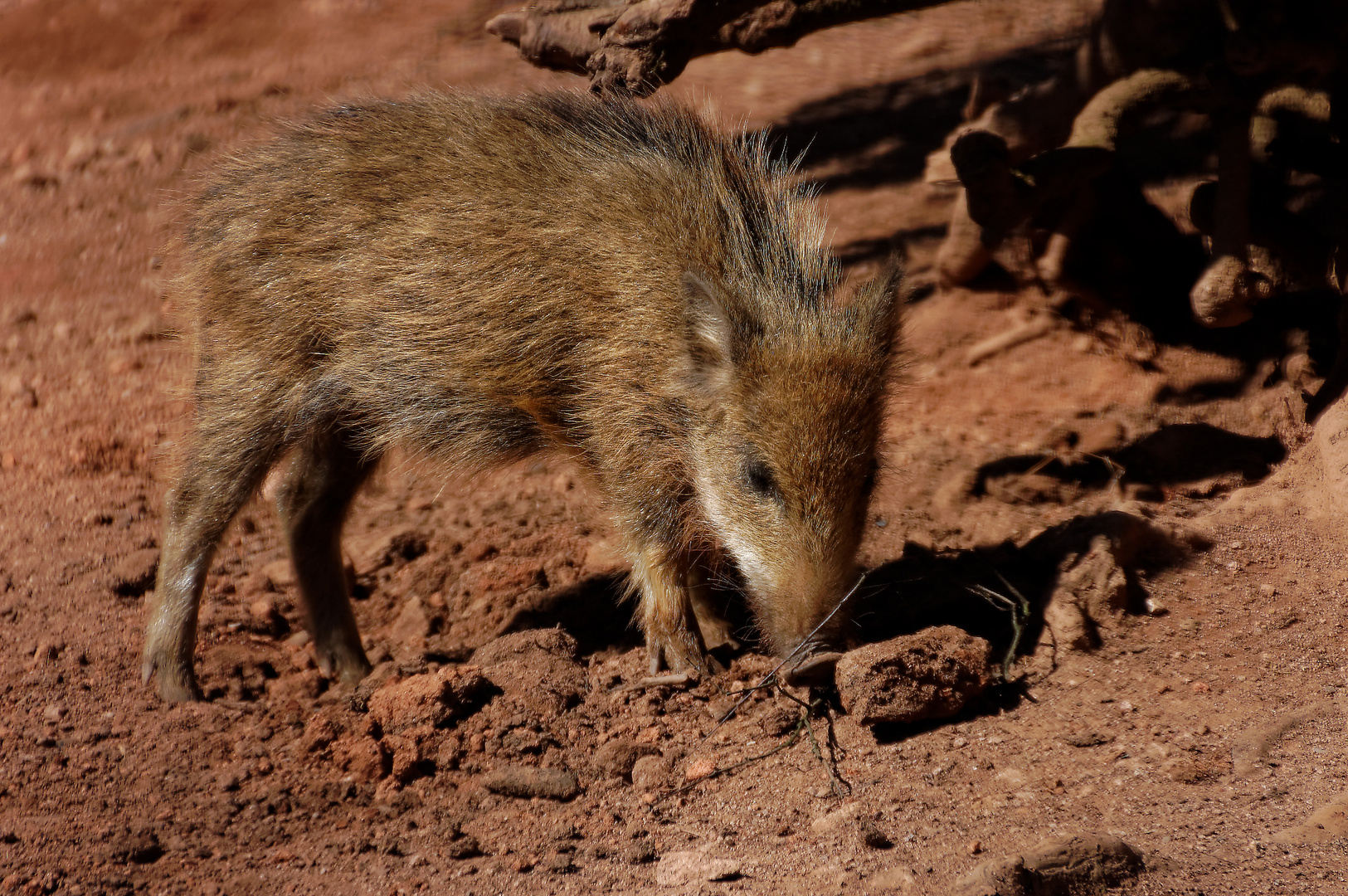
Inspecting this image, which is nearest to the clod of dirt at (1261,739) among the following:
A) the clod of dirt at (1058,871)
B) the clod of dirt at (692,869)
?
the clod of dirt at (1058,871)

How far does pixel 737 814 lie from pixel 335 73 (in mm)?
8951

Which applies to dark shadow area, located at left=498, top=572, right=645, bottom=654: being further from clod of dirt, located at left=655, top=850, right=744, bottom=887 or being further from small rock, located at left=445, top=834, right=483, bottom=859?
clod of dirt, located at left=655, top=850, right=744, bottom=887

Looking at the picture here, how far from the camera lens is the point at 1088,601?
3.80 m

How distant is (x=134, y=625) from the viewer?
4.61 m

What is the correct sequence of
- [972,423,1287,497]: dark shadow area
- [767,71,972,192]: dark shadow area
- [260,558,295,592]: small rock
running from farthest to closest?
A: [767,71,972,192]: dark shadow area
[260,558,295,592]: small rock
[972,423,1287,497]: dark shadow area

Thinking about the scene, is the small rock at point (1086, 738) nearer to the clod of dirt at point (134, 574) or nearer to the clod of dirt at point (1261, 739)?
the clod of dirt at point (1261, 739)

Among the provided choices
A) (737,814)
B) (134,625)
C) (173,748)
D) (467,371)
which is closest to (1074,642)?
(737,814)

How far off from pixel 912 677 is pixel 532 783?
1222mm

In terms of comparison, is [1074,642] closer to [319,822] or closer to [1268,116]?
[319,822]

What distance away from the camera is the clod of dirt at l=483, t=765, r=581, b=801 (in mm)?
3469

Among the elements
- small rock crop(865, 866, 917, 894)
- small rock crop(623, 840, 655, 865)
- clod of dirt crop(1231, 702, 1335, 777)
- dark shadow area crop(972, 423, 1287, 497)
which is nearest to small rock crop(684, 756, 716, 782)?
small rock crop(623, 840, 655, 865)

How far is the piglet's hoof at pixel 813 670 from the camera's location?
353 centimetres

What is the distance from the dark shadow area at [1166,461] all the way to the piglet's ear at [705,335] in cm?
177

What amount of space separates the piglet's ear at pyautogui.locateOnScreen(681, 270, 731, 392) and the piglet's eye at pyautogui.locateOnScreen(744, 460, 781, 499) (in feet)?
0.96
